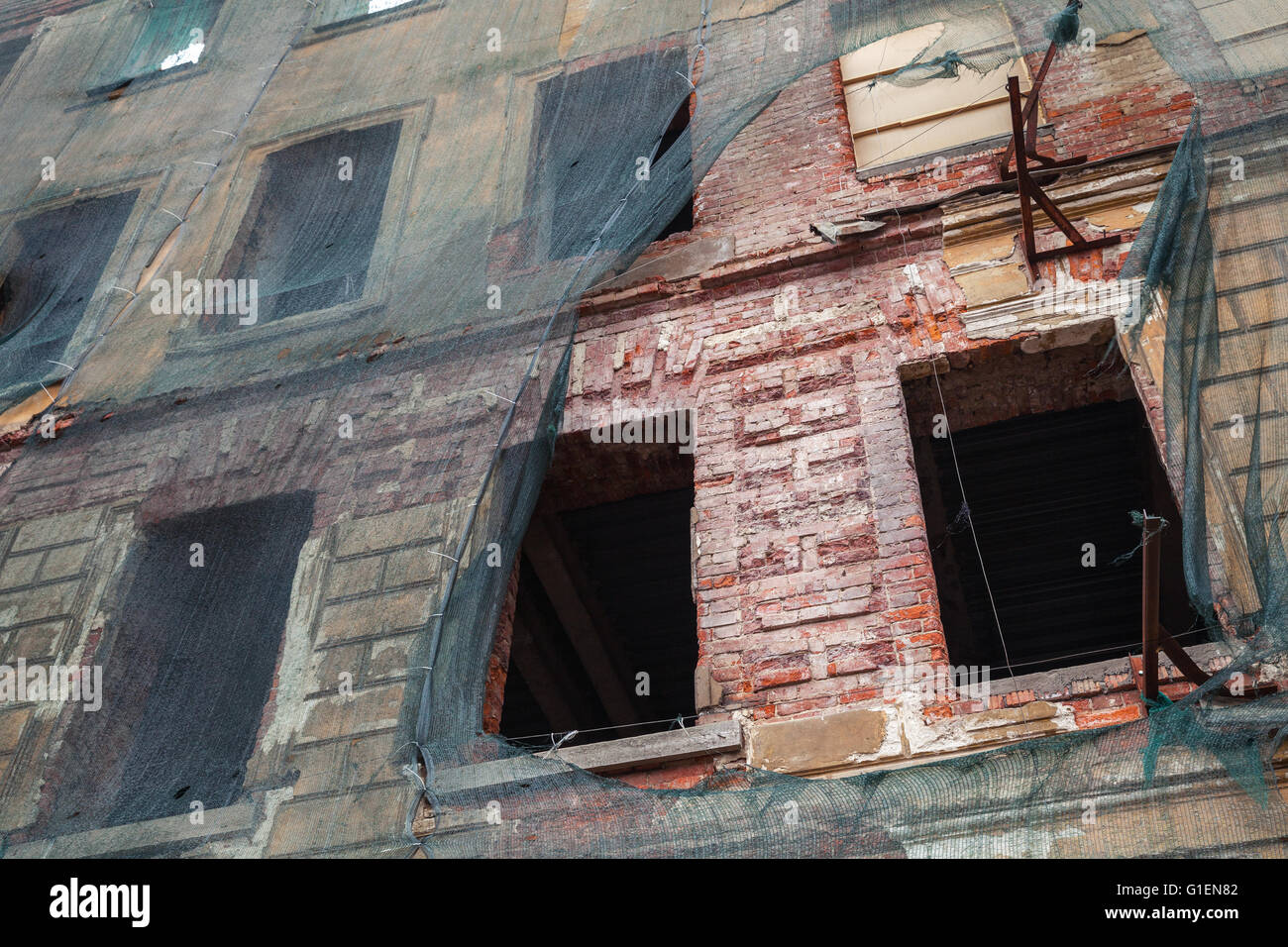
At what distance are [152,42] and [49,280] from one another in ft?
7.24

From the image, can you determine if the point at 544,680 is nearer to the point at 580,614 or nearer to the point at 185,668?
the point at 580,614

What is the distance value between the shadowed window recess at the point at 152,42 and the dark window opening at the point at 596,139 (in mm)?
3023

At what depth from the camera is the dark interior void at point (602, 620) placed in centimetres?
675

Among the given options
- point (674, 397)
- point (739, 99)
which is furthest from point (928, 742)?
point (739, 99)

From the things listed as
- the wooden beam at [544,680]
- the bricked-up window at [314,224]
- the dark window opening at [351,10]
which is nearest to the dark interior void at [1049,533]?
the wooden beam at [544,680]

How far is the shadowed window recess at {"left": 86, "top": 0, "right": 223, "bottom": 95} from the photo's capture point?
7.70 m

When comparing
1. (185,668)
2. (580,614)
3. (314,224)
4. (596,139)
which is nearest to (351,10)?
(314,224)

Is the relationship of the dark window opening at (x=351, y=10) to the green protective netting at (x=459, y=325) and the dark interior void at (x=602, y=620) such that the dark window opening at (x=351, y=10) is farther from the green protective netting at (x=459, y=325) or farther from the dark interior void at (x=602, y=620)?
the dark interior void at (x=602, y=620)

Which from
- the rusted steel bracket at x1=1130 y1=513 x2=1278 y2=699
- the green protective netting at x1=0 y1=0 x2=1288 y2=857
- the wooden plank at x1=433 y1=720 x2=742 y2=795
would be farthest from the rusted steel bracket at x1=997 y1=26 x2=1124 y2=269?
the wooden plank at x1=433 y1=720 x2=742 y2=795

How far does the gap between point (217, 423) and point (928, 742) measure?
11.0ft

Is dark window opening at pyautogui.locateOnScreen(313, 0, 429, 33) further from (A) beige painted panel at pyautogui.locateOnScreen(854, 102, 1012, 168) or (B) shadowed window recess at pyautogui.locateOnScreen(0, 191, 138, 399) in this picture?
(A) beige painted panel at pyautogui.locateOnScreen(854, 102, 1012, 168)

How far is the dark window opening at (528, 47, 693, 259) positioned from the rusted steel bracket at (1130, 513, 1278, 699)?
2828 mm

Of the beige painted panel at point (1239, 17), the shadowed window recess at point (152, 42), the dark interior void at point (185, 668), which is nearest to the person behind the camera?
the dark interior void at point (185, 668)

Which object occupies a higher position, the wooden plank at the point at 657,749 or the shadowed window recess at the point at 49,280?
the shadowed window recess at the point at 49,280
